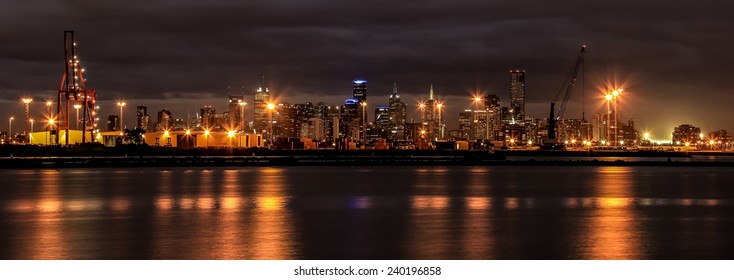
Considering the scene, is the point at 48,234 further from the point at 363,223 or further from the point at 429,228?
the point at 429,228

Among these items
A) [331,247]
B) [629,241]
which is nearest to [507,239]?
[629,241]

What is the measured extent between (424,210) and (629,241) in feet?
31.4

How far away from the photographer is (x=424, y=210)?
2934 cm

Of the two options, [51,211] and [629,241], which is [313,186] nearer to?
[51,211]

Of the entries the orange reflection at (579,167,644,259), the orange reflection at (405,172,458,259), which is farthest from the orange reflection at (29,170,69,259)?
the orange reflection at (579,167,644,259)

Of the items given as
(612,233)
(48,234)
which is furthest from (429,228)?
(48,234)

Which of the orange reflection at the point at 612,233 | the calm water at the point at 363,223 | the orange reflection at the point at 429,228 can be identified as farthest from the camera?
the calm water at the point at 363,223

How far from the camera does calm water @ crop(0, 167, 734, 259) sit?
63.3 feet

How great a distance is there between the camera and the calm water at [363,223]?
63.3ft

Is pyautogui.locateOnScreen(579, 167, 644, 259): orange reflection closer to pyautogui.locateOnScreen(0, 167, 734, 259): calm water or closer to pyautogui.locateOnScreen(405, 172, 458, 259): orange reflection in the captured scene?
pyautogui.locateOnScreen(0, 167, 734, 259): calm water

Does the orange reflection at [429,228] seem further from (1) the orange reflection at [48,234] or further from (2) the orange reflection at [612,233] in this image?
(1) the orange reflection at [48,234]

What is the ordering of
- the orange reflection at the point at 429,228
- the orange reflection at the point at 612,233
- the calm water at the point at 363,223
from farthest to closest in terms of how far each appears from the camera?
the calm water at the point at 363,223 < the orange reflection at the point at 429,228 < the orange reflection at the point at 612,233

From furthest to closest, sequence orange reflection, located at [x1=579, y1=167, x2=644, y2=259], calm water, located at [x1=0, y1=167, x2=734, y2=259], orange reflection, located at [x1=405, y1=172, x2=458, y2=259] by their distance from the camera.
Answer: calm water, located at [x1=0, y1=167, x2=734, y2=259], orange reflection, located at [x1=405, y1=172, x2=458, y2=259], orange reflection, located at [x1=579, y1=167, x2=644, y2=259]

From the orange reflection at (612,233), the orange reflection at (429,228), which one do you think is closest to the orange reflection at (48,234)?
the orange reflection at (429,228)
